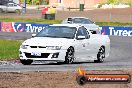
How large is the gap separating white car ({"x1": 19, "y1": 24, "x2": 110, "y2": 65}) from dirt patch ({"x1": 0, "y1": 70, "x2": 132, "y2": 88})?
3161 mm

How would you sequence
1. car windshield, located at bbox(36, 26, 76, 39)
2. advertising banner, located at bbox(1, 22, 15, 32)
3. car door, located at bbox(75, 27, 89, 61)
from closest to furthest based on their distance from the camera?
car windshield, located at bbox(36, 26, 76, 39)
car door, located at bbox(75, 27, 89, 61)
advertising banner, located at bbox(1, 22, 15, 32)

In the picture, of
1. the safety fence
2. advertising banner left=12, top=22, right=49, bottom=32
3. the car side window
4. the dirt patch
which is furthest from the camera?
advertising banner left=12, top=22, right=49, bottom=32

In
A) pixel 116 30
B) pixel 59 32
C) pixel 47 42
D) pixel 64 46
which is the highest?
pixel 59 32

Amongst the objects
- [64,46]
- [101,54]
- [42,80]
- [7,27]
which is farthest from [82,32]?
[7,27]

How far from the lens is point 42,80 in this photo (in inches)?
550

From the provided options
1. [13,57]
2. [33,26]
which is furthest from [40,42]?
[33,26]

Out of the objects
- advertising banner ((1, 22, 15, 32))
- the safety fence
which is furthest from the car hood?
advertising banner ((1, 22, 15, 32))

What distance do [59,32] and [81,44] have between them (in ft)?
3.00

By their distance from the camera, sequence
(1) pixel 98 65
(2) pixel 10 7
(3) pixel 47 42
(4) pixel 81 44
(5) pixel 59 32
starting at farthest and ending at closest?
(2) pixel 10 7, (4) pixel 81 44, (5) pixel 59 32, (1) pixel 98 65, (3) pixel 47 42

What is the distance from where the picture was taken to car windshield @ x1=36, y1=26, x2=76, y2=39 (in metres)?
19.9

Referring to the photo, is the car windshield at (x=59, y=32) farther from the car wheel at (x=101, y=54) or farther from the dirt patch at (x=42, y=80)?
the dirt patch at (x=42, y=80)

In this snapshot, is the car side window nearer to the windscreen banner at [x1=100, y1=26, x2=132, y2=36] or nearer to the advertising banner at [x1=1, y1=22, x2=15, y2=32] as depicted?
the windscreen banner at [x1=100, y1=26, x2=132, y2=36]

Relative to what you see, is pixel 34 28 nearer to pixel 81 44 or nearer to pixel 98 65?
pixel 81 44

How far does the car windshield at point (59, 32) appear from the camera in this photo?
19.9 m
